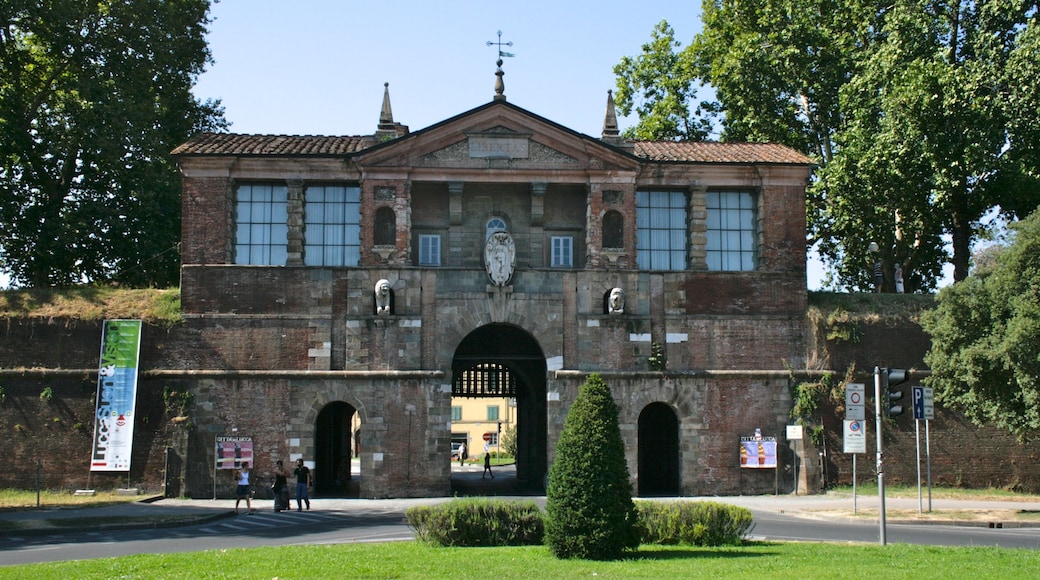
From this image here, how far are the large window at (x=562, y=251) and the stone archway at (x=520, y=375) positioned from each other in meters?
2.59

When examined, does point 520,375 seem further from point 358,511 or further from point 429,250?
point 358,511

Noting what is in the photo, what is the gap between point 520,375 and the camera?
43.2m

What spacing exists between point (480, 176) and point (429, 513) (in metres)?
17.3

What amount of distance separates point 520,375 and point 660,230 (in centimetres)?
879

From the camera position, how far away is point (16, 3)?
40625 millimetres

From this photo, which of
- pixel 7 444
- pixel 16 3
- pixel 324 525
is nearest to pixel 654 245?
pixel 324 525

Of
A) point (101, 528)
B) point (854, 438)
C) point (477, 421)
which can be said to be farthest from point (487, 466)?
point (477, 421)

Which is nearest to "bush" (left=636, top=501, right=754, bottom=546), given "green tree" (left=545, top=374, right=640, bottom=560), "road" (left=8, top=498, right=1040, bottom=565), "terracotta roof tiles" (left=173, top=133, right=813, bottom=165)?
"green tree" (left=545, top=374, right=640, bottom=560)

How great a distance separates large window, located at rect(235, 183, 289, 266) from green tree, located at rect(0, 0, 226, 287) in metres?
8.91

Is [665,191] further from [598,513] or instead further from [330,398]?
[598,513]

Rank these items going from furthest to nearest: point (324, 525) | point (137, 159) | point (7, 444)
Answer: point (137, 159)
point (7, 444)
point (324, 525)

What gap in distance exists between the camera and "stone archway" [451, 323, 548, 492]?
39.8 metres

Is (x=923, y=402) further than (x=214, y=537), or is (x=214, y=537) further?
(x=923, y=402)

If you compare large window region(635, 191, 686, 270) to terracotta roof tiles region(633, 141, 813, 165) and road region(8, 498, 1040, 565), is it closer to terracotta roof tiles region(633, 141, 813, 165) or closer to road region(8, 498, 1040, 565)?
terracotta roof tiles region(633, 141, 813, 165)
